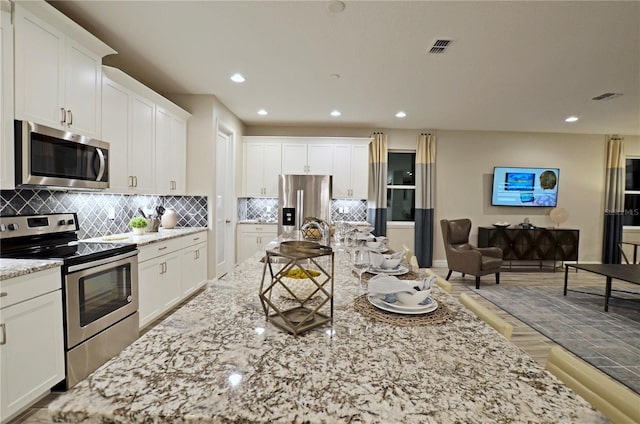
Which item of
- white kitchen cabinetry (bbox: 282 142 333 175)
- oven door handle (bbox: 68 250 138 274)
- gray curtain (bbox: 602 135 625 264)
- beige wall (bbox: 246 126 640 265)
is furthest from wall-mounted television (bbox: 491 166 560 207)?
oven door handle (bbox: 68 250 138 274)

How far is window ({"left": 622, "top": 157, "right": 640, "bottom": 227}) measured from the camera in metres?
6.58

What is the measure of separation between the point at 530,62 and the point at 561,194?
4509 millimetres

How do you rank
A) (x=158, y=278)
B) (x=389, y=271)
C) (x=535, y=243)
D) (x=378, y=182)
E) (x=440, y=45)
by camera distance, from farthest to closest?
(x=378, y=182)
(x=535, y=243)
(x=158, y=278)
(x=440, y=45)
(x=389, y=271)

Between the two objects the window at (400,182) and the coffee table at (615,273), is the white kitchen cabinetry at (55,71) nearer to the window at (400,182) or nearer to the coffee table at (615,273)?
the window at (400,182)

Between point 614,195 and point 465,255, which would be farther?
point 614,195

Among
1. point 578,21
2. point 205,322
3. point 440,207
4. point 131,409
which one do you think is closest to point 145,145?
point 205,322

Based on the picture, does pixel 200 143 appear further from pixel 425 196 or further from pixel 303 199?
pixel 425 196

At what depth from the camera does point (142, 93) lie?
3.34m

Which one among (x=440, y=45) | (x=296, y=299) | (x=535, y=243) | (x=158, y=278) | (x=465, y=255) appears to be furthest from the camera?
(x=535, y=243)

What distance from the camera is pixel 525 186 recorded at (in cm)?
636

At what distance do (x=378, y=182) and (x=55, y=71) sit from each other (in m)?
4.99

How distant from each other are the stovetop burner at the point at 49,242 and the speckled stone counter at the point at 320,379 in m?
1.71

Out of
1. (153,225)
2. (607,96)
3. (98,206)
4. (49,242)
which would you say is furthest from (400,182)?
(49,242)

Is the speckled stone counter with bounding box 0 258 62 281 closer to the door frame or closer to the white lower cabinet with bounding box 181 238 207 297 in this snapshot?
the white lower cabinet with bounding box 181 238 207 297
